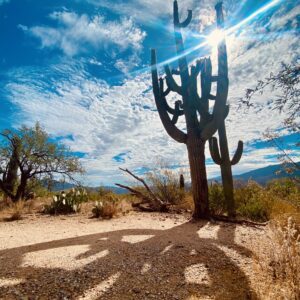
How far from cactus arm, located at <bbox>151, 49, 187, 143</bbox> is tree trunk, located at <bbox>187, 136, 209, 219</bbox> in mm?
499

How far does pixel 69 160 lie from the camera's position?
13766mm

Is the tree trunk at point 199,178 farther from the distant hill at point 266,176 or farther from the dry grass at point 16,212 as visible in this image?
the dry grass at point 16,212

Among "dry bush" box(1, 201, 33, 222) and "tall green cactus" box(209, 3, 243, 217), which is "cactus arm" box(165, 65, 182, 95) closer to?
"tall green cactus" box(209, 3, 243, 217)

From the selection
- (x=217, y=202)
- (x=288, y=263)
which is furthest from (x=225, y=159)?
(x=288, y=263)

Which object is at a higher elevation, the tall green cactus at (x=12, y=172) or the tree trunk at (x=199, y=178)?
the tall green cactus at (x=12, y=172)

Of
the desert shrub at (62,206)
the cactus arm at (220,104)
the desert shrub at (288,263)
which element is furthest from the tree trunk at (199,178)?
the desert shrub at (62,206)

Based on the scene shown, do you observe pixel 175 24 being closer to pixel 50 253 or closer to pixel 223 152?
pixel 223 152

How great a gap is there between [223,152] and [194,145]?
1.10 m

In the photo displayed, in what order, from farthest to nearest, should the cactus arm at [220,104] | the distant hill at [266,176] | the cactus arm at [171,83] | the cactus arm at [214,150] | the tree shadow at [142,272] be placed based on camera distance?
the cactus arm at [171,83]
the cactus arm at [214,150]
the cactus arm at [220,104]
the distant hill at [266,176]
the tree shadow at [142,272]

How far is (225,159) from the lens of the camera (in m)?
8.20

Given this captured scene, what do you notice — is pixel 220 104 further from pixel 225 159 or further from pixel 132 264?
pixel 132 264

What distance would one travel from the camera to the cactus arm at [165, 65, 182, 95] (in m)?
8.68

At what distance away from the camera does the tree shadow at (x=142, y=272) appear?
301 cm

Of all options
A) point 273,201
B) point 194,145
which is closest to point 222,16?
point 194,145
